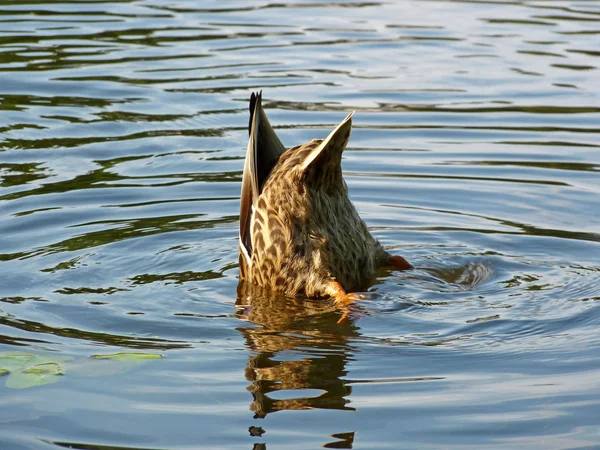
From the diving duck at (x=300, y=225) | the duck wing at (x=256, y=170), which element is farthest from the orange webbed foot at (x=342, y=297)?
the duck wing at (x=256, y=170)

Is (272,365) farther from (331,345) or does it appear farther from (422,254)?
(422,254)

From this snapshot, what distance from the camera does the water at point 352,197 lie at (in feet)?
15.2

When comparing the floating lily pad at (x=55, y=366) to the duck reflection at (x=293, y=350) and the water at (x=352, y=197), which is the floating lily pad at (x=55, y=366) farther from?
the duck reflection at (x=293, y=350)

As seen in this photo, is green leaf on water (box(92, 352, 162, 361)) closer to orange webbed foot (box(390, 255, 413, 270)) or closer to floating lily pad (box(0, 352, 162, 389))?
floating lily pad (box(0, 352, 162, 389))

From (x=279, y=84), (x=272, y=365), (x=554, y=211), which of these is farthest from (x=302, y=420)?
(x=279, y=84)

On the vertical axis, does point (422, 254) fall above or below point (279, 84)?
below

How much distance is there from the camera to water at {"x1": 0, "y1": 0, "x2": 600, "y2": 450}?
4.62 meters

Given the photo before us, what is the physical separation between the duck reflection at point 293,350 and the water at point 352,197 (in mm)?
17

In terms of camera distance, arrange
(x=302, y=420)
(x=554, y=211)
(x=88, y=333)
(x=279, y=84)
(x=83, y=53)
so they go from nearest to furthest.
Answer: (x=302, y=420) → (x=88, y=333) → (x=554, y=211) → (x=279, y=84) → (x=83, y=53)

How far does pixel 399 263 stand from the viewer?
22.1 feet

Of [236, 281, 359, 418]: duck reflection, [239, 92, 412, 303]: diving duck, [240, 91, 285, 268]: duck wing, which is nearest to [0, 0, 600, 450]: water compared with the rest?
[236, 281, 359, 418]: duck reflection

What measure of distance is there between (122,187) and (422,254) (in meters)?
2.56

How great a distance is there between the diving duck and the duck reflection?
0.12 metres

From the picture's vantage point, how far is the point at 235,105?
10898mm
